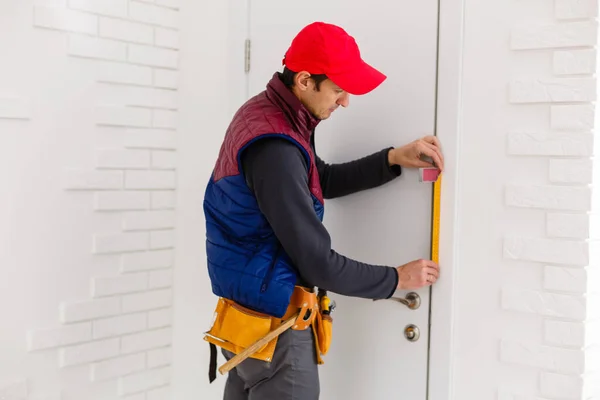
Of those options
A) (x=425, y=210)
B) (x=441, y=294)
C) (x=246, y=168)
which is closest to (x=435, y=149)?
(x=425, y=210)

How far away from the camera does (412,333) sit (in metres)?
2.16

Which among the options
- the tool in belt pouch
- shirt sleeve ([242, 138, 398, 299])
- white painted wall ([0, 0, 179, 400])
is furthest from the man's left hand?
white painted wall ([0, 0, 179, 400])

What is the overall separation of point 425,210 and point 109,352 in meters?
1.32

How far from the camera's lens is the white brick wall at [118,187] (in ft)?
7.98

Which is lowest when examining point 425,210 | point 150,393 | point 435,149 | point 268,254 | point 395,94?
point 150,393

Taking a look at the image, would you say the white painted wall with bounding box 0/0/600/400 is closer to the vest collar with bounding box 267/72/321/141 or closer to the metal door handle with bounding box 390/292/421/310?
the metal door handle with bounding box 390/292/421/310

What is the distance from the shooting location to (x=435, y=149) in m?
2.07

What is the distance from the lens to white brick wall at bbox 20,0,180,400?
2.43m

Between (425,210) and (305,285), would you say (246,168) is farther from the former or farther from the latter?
(425,210)

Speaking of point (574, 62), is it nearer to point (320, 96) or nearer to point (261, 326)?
point (320, 96)

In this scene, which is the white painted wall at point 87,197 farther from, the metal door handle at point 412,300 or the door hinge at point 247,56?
the metal door handle at point 412,300

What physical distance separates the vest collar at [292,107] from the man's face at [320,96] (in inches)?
0.9

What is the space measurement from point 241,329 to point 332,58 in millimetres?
789

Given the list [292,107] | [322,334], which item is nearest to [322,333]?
[322,334]
